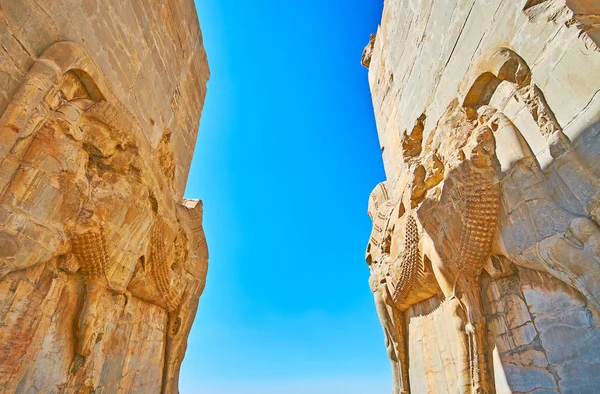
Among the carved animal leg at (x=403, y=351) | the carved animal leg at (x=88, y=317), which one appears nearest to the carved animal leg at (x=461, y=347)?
the carved animal leg at (x=403, y=351)

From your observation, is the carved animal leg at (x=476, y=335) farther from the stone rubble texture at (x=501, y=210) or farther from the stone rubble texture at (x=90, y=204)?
the stone rubble texture at (x=90, y=204)

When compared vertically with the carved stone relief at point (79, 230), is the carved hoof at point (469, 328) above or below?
below

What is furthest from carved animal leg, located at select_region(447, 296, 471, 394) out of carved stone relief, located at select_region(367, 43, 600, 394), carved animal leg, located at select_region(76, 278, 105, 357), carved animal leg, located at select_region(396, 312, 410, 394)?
carved animal leg, located at select_region(76, 278, 105, 357)

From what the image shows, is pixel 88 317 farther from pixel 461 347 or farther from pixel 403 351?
pixel 403 351

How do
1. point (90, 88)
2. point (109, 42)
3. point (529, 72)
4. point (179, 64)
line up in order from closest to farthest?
point (529, 72)
point (90, 88)
point (109, 42)
point (179, 64)

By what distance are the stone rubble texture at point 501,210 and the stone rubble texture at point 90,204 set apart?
11.5 ft

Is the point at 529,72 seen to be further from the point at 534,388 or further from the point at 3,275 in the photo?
the point at 3,275

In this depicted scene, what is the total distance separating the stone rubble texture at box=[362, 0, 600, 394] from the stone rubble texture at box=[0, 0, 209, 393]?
3495 mm

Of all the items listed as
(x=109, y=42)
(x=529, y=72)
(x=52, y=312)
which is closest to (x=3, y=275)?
(x=52, y=312)

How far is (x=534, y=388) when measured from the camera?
9.25 feet

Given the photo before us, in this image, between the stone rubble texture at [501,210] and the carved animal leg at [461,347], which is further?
the carved animal leg at [461,347]

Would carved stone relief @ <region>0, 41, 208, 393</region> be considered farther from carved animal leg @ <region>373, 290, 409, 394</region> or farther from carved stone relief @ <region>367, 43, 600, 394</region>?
carved stone relief @ <region>367, 43, 600, 394</region>

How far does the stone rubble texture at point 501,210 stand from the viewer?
8.07 feet

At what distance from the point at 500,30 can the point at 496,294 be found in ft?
8.39
